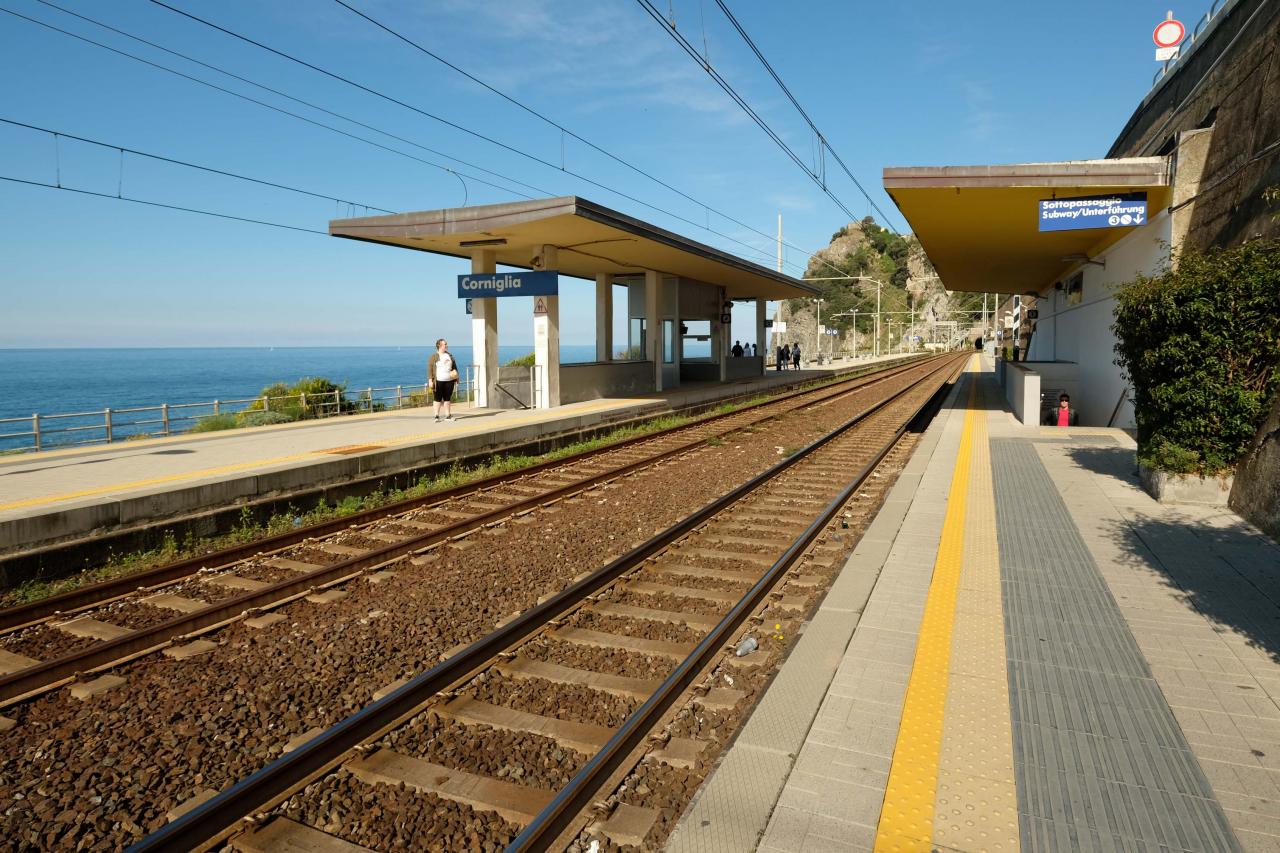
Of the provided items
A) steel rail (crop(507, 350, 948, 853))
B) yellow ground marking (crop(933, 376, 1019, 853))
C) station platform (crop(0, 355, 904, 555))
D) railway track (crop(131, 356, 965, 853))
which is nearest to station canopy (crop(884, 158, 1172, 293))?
station platform (crop(0, 355, 904, 555))

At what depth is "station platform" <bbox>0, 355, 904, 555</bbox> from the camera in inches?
300

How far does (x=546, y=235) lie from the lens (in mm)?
17891

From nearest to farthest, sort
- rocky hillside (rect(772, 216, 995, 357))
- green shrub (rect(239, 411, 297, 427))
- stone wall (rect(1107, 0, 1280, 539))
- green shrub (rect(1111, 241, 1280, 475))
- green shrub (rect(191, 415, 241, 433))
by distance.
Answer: stone wall (rect(1107, 0, 1280, 539)) < green shrub (rect(1111, 241, 1280, 475)) < green shrub (rect(191, 415, 241, 433)) < green shrub (rect(239, 411, 297, 427)) < rocky hillside (rect(772, 216, 995, 357))

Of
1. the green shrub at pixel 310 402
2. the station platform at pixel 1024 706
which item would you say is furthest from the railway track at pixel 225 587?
the green shrub at pixel 310 402

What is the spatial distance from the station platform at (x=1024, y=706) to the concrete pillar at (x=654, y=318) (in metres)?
18.7

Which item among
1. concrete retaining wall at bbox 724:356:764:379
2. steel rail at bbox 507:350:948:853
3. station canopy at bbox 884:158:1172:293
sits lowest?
steel rail at bbox 507:350:948:853

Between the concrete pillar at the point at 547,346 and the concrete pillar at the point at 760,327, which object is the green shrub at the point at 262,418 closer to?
the concrete pillar at the point at 547,346

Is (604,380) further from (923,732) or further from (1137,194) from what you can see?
(923,732)

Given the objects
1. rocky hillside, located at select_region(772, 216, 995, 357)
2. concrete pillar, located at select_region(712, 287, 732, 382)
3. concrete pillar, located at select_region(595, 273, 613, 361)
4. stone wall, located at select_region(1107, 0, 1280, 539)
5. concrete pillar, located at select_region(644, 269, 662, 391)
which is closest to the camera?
stone wall, located at select_region(1107, 0, 1280, 539)

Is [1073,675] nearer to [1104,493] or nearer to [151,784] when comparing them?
[151,784]

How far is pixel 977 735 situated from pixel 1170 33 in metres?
22.4

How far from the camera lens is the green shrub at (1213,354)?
753 cm

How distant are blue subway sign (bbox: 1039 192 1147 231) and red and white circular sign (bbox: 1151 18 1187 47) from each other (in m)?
9.54

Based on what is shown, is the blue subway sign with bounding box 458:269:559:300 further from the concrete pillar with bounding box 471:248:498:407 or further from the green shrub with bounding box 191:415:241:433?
the green shrub with bounding box 191:415:241:433
